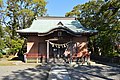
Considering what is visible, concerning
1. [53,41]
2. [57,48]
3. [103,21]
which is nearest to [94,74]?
[53,41]

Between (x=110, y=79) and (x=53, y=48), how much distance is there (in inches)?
538

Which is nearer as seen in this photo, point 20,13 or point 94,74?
point 94,74

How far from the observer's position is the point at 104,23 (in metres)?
31.6

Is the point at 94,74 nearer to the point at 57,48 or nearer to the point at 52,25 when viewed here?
the point at 57,48

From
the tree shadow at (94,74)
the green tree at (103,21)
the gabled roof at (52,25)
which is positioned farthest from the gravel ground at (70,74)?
the green tree at (103,21)

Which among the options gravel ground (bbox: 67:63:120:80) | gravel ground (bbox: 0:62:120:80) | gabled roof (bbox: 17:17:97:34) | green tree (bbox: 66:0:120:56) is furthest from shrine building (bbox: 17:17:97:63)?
gravel ground (bbox: 67:63:120:80)

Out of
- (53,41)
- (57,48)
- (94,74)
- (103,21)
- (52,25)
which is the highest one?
(103,21)

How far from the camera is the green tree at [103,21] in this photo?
81.1 feet

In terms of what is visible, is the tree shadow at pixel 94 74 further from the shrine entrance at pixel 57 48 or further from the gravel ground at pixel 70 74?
the shrine entrance at pixel 57 48

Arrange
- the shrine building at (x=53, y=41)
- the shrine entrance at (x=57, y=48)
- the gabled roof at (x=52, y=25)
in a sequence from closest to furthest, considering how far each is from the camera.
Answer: the shrine building at (x=53, y=41)
the shrine entrance at (x=57, y=48)
the gabled roof at (x=52, y=25)

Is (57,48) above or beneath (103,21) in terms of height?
beneath

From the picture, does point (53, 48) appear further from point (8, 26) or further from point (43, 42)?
point (8, 26)

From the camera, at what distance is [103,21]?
3209 centimetres

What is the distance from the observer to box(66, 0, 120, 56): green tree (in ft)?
81.1
